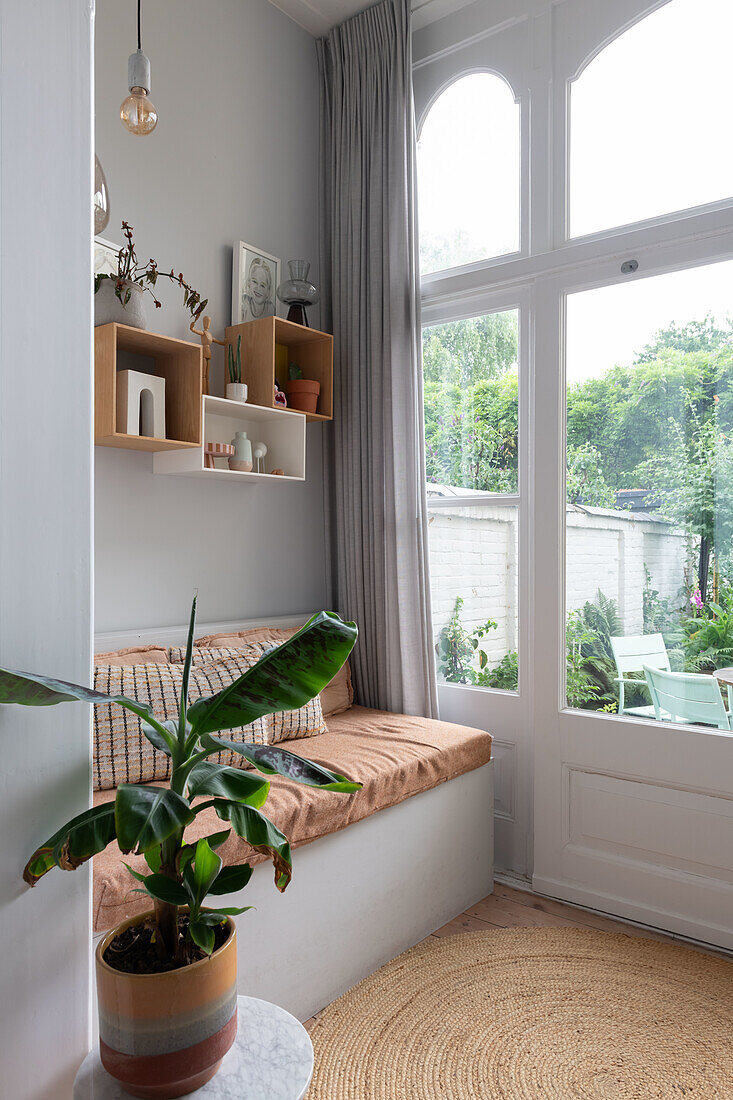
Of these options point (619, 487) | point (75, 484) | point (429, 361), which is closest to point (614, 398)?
point (619, 487)

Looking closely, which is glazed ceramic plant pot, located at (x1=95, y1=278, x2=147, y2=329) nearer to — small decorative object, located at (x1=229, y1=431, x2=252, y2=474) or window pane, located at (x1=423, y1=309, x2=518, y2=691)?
small decorative object, located at (x1=229, y1=431, x2=252, y2=474)

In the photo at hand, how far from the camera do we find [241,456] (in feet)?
8.54

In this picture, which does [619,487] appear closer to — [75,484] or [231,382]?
[231,382]

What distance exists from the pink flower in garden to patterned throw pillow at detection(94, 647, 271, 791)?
4.67 ft

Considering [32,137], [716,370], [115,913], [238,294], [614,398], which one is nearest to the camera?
[32,137]

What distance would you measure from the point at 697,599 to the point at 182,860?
1.91 meters

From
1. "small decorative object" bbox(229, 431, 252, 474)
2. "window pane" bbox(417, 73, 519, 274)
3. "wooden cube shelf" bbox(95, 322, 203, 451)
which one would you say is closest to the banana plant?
"wooden cube shelf" bbox(95, 322, 203, 451)

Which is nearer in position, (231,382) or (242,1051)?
(242,1051)

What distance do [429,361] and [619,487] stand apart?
95 centimetres

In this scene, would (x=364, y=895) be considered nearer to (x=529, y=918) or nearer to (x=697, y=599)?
(x=529, y=918)

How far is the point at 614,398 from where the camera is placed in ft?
8.36

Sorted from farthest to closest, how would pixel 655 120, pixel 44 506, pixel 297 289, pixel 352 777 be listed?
pixel 297 289
pixel 655 120
pixel 352 777
pixel 44 506

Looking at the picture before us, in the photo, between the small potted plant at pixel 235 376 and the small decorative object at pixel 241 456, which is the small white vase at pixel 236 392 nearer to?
the small potted plant at pixel 235 376

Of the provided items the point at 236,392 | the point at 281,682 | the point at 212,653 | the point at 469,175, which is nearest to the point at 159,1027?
the point at 281,682
